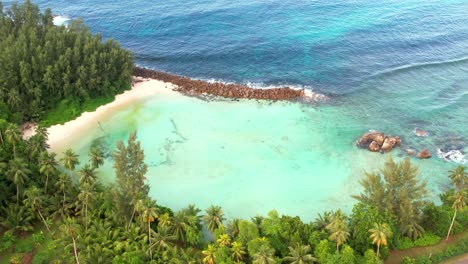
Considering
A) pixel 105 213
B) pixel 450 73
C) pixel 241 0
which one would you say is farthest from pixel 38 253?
pixel 241 0

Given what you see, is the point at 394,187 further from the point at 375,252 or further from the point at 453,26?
the point at 453,26

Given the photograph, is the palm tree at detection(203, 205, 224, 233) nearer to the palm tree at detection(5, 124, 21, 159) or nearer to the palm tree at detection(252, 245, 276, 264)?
the palm tree at detection(252, 245, 276, 264)

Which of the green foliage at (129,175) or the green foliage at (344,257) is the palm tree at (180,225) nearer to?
the green foliage at (129,175)

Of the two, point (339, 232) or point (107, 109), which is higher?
point (107, 109)

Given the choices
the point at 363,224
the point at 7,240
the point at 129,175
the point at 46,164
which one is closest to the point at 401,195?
the point at 363,224

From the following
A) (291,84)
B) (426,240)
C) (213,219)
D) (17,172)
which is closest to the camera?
(213,219)

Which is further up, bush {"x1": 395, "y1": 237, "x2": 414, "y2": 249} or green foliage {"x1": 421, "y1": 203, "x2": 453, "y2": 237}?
green foliage {"x1": 421, "y1": 203, "x2": 453, "y2": 237}

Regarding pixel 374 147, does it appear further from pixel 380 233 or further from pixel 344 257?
pixel 344 257

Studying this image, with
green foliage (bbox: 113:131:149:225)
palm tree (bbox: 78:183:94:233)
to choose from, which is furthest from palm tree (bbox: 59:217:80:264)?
green foliage (bbox: 113:131:149:225)
